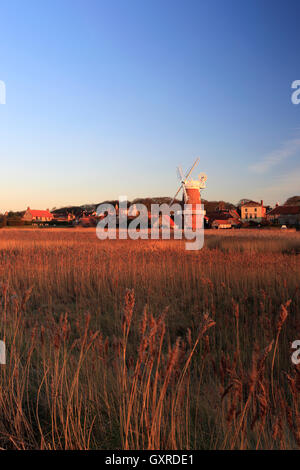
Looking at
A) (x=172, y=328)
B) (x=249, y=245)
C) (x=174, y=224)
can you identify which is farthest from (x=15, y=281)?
(x=174, y=224)

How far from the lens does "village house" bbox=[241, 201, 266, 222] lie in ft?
302

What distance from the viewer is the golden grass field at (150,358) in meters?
1.68

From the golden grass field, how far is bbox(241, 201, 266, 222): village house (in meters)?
87.6

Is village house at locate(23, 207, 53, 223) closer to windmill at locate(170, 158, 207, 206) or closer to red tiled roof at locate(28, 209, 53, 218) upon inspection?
red tiled roof at locate(28, 209, 53, 218)

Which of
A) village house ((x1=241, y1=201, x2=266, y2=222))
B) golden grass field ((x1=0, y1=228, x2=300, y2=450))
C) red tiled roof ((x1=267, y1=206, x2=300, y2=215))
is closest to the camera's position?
golden grass field ((x1=0, y1=228, x2=300, y2=450))

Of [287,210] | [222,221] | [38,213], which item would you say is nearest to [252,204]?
[287,210]

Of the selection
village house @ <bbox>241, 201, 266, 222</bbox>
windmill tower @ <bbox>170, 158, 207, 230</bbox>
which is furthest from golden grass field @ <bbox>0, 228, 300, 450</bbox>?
village house @ <bbox>241, 201, 266, 222</bbox>

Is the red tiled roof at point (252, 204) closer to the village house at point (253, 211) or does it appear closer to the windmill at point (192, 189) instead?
the village house at point (253, 211)

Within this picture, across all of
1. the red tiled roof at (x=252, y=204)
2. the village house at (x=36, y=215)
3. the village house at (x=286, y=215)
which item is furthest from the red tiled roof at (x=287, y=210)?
the village house at (x=36, y=215)

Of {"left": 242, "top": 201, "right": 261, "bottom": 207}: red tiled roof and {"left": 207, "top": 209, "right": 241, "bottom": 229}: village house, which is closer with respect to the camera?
{"left": 207, "top": 209, "right": 241, "bottom": 229}: village house

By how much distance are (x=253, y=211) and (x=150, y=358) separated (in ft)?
319

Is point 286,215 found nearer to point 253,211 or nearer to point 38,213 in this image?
point 253,211

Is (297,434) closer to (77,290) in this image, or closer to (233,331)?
(233,331)
